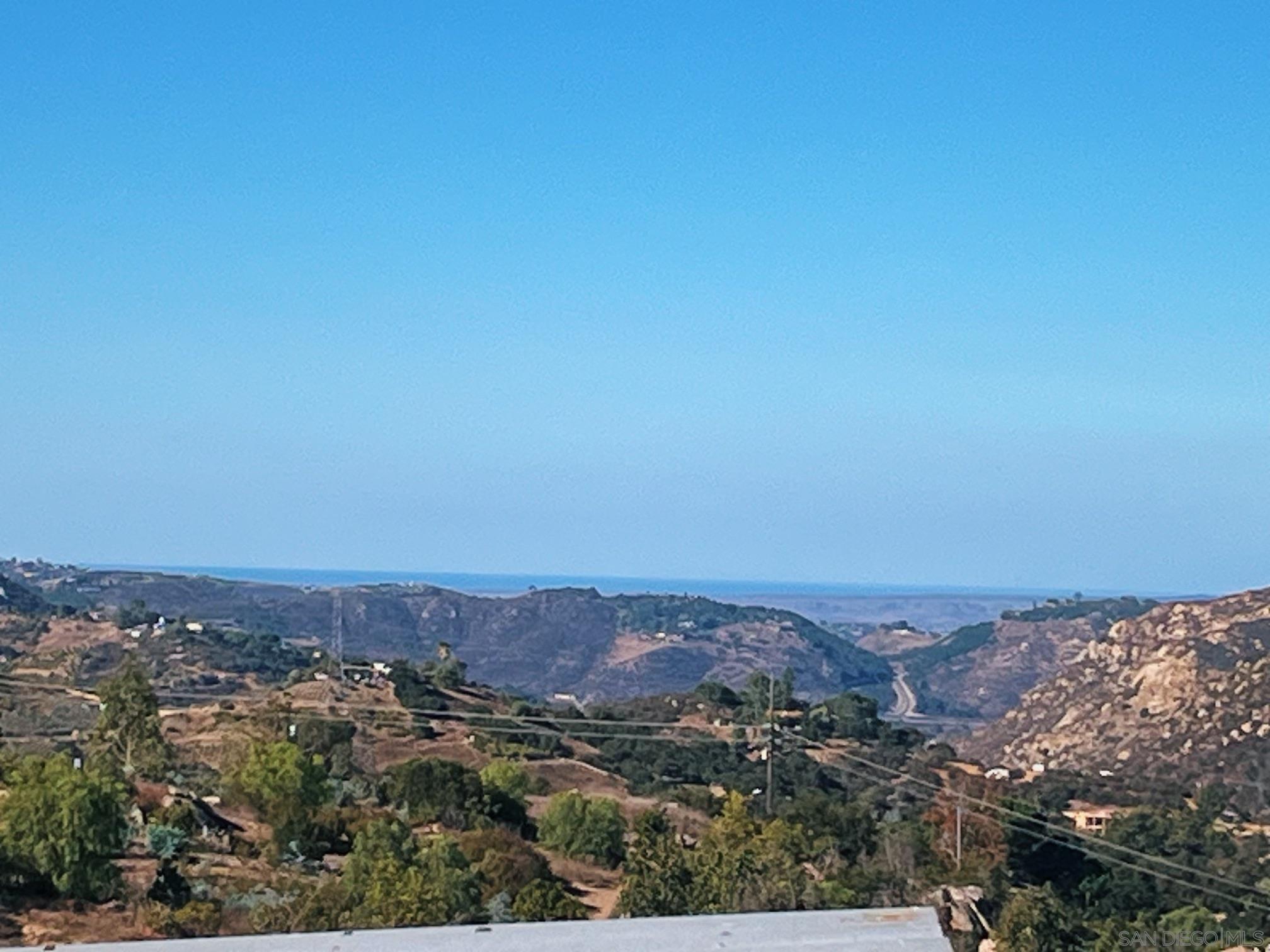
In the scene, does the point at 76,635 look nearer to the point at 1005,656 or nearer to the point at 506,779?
the point at 506,779

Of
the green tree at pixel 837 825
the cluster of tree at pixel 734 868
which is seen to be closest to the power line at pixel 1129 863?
the green tree at pixel 837 825

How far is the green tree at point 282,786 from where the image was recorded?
26703 mm

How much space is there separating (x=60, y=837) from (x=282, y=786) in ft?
24.6

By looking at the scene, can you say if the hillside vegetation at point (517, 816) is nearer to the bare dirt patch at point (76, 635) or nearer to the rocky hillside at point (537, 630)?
the bare dirt patch at point (76, 635)

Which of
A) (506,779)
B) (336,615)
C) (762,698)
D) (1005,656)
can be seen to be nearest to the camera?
(506,779)

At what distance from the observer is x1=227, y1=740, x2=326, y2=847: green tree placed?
87.6 ft

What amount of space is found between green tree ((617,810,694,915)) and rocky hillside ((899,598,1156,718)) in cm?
9341

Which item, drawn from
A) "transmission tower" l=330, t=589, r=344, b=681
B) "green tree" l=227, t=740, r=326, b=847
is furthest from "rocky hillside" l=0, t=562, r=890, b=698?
"green tree" l=227, t=740, r=326, b=847

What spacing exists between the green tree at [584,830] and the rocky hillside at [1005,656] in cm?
8697

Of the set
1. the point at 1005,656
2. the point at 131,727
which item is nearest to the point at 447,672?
the point at 131,727

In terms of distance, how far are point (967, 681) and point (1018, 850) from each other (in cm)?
9418

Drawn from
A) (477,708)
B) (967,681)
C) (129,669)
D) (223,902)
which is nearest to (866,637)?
(967,681)

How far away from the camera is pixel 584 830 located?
29375 mm

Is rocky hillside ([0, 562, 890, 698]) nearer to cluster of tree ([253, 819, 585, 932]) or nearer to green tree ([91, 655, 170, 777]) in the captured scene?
green tree ([91, 655, 170, 777])
